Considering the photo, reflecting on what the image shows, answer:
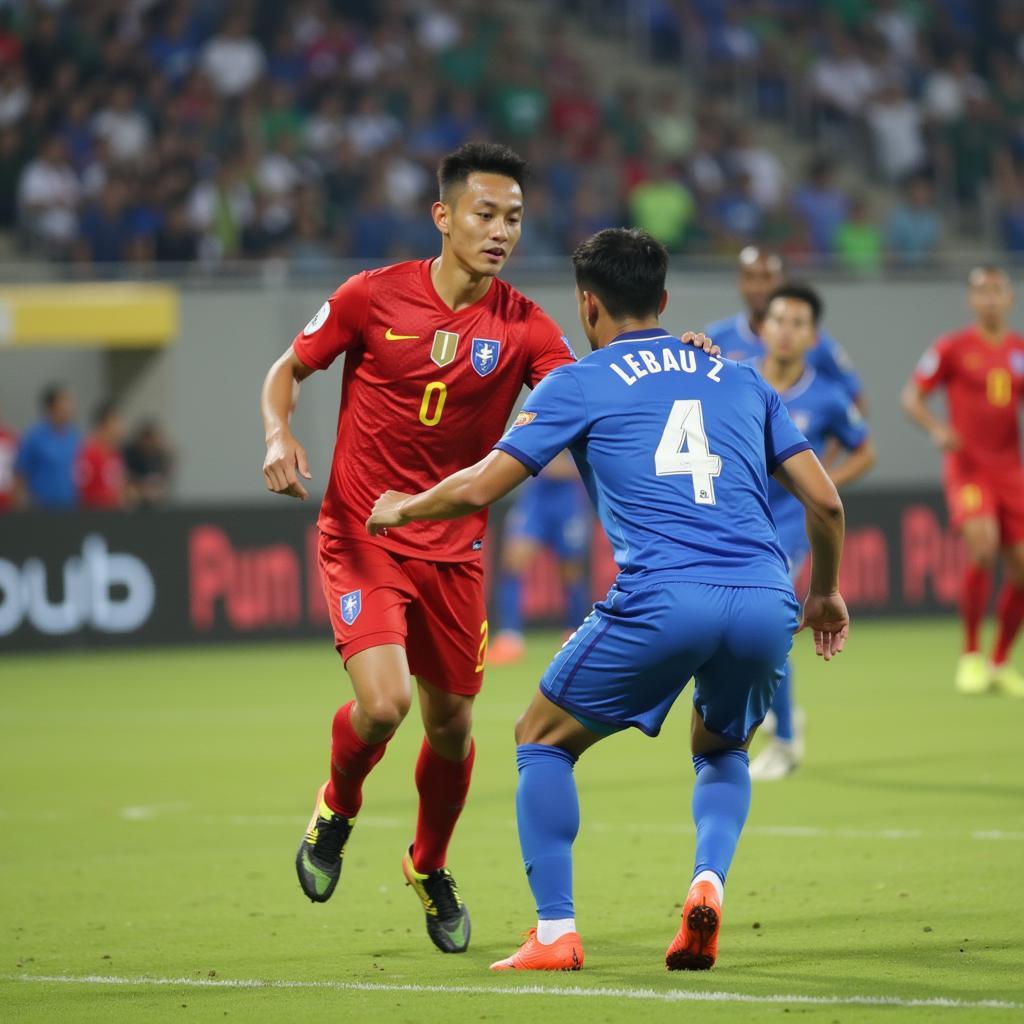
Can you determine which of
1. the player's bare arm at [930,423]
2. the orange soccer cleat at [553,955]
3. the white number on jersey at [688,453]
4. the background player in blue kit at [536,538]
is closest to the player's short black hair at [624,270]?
the white number on jersey at [688,453]

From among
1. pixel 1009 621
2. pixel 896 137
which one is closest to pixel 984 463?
pixel 1009 621

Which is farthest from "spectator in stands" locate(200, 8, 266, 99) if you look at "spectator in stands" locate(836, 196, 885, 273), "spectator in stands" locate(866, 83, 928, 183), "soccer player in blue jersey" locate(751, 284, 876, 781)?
"soccer player in blue jersey" locate(751, 284, 876, 781)

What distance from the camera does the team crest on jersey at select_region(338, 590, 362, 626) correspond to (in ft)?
21.2

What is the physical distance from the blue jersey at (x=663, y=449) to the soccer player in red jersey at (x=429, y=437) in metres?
1.00

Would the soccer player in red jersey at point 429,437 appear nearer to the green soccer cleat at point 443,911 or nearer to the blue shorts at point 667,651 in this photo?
the green soccer cleat at point 443,911

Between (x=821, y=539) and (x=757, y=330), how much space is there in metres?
5.12

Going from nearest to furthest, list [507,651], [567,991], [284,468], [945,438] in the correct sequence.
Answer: [567,991]
[284,468]
[945,438]
[507,651]

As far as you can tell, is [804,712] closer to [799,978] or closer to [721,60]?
[799,978]

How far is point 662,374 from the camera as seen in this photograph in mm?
5668


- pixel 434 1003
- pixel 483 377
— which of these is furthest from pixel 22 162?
pixel 434 1003

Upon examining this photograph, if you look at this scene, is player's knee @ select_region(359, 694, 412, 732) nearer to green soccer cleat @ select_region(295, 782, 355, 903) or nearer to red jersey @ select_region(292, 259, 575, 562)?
green soccer cleat @ select_region(295, 782, 355, 903)

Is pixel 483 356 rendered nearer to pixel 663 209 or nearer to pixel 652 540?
pixel 652 540

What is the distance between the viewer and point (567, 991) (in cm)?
541

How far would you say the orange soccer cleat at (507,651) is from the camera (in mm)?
17141
